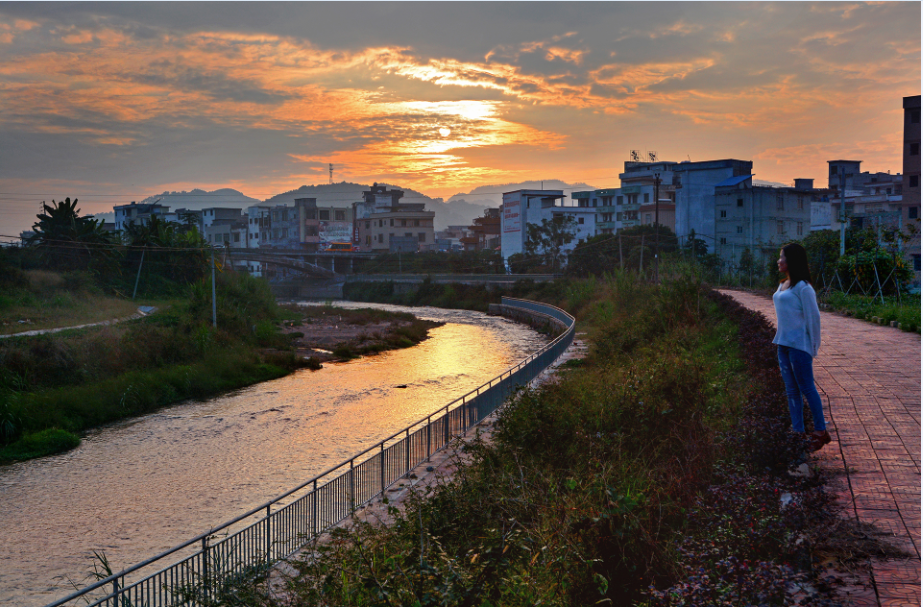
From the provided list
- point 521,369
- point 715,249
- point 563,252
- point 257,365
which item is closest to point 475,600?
point 521,369

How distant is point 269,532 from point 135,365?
65.5 feet

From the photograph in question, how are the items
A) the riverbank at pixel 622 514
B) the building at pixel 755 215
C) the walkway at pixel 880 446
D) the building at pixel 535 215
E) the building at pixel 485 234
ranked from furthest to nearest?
1. the building at pixel 485 234
2. the building at pixel 535 215
3. the building at pixel 755 215
4. the riverbank at pixel 622 514
5. the walkway at pixel 880 446

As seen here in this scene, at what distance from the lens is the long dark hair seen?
623 cm

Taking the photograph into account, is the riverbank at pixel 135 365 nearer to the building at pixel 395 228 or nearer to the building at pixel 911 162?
the building at pixel 911 162

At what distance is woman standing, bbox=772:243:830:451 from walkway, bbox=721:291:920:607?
16.7 inches

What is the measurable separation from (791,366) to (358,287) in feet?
249

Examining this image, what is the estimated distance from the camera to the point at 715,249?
60375 mm

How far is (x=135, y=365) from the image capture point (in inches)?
1002

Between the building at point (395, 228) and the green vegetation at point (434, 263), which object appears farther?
the building at point (395, 228)

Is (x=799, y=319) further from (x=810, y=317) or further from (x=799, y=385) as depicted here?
(x=799, y=385)

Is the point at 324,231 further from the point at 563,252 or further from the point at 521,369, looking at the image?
the point at 521,369

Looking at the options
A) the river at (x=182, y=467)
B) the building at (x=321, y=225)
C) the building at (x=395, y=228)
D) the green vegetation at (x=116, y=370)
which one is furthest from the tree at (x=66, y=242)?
the building at (x=321, y=225)

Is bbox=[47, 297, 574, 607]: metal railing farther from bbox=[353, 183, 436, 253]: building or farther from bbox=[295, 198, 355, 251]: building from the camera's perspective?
bbox=[295, 198, 355, 251]: building

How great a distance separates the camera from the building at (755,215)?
57656 mm
